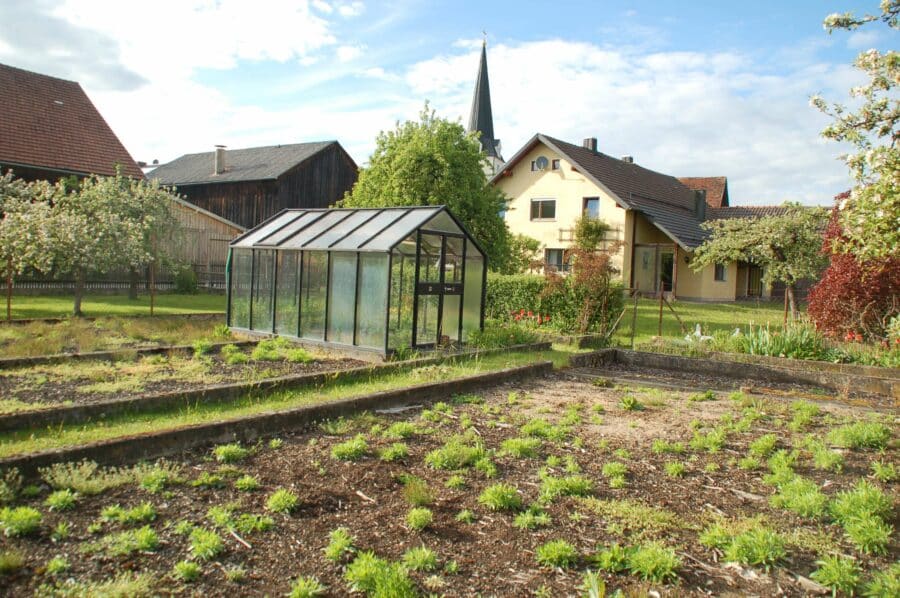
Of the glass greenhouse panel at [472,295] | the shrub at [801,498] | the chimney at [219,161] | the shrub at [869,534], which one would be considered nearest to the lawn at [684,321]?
the glass greenhouse panel at [472,295]

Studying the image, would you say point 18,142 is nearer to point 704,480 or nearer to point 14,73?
point 14,73

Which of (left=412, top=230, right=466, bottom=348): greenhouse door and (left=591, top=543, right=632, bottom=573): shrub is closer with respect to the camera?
(left=591, top=543, right=632, bottom=573): shrub

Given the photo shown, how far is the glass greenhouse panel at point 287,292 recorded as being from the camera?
40.9 feet

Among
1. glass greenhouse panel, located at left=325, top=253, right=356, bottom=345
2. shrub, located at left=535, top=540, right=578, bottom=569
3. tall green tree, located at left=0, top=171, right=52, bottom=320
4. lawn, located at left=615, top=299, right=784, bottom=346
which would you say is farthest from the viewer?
lawn, located at left=615, top=299, right=784, bottom=346

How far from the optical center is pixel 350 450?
5.58 m

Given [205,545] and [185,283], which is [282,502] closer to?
[205,545]

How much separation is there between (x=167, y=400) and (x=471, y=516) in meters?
4.02

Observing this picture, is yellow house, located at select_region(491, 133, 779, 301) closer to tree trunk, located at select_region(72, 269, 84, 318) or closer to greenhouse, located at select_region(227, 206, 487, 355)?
greenhouse, located at select_region(227, 206, 487, 355)

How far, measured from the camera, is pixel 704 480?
5414mm

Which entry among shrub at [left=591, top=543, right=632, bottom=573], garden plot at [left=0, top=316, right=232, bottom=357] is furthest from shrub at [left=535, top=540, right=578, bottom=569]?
garden plot at [left=0, top=316, right=232, bottom=357]

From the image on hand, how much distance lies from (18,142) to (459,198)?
52.0 feet

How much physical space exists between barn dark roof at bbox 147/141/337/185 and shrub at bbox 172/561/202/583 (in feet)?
106

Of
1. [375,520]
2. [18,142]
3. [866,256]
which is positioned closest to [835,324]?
[866,256]

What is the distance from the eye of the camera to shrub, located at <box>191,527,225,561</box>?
371cm
